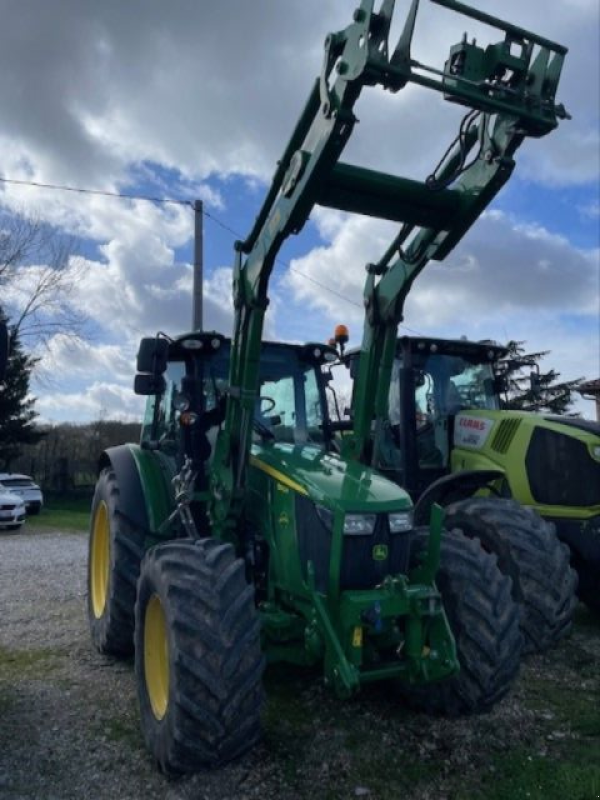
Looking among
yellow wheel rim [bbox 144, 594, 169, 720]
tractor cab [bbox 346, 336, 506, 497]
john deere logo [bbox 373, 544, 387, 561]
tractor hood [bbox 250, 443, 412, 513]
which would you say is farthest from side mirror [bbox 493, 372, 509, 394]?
yellow wheel rim [bbox 144, 594, 169, 720]

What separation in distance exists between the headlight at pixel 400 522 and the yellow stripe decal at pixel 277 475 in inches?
21.0

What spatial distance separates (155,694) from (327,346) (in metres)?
2.93

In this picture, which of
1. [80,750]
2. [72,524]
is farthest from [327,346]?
[72,524]

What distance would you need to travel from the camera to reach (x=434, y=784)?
12.2 feet

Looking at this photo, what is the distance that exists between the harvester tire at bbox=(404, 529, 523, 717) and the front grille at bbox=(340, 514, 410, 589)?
40 centimetres

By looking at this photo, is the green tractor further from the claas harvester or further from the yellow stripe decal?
the yellow stripe decal

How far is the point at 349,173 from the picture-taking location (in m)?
4.36

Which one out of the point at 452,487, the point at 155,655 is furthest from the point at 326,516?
the point at 452,487

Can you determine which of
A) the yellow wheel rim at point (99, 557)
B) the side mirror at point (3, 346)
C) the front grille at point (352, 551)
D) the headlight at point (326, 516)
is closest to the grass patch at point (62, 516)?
the yellow wheel rim at point (99, 557)

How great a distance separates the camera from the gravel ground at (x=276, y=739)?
12.1 ft

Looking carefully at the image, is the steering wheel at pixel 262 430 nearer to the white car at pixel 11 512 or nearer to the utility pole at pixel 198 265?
the utility pole at pixel 198 265

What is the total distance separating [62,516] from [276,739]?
22322 millimetres

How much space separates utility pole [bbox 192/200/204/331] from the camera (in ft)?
46.9

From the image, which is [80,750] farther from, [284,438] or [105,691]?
[284,438]
